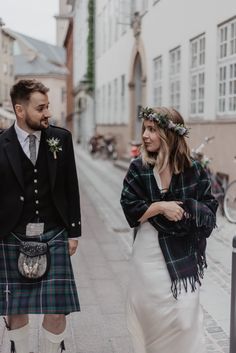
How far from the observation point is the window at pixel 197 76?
13336mm

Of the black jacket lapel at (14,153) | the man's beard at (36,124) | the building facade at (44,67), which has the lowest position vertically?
the black jacket lapel at (14,153)

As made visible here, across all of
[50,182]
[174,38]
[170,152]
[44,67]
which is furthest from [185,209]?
[44,67]

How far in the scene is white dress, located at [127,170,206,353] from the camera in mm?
3414

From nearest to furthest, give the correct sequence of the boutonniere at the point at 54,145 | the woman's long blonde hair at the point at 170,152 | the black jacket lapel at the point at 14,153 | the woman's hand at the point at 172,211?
the woman's hand at the point at 172,211
the woman's long blonde hair at the point at 170,152
the black jacket lapel at the point at 14,153
the boutonniere at the point at 54,145

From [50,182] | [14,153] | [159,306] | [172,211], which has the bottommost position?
[159,306]

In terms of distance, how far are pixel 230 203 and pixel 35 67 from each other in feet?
279

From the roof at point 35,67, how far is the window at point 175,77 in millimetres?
73847

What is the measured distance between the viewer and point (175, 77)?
628 inches

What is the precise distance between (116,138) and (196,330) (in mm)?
22907

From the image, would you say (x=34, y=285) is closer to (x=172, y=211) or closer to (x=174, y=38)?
(x=172, y=211)

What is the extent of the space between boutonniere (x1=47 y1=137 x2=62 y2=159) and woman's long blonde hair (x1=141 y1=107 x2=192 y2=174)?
1.75ft

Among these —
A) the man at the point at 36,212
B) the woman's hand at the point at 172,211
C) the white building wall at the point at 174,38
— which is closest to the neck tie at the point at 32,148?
the man at the point at 36,212

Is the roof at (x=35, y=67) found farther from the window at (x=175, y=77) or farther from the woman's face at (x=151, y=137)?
the woman's face at (x=151, y=137)

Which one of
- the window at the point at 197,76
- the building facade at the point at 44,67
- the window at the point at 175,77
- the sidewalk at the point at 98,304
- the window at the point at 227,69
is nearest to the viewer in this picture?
the sidewalk at the point at 98,304
